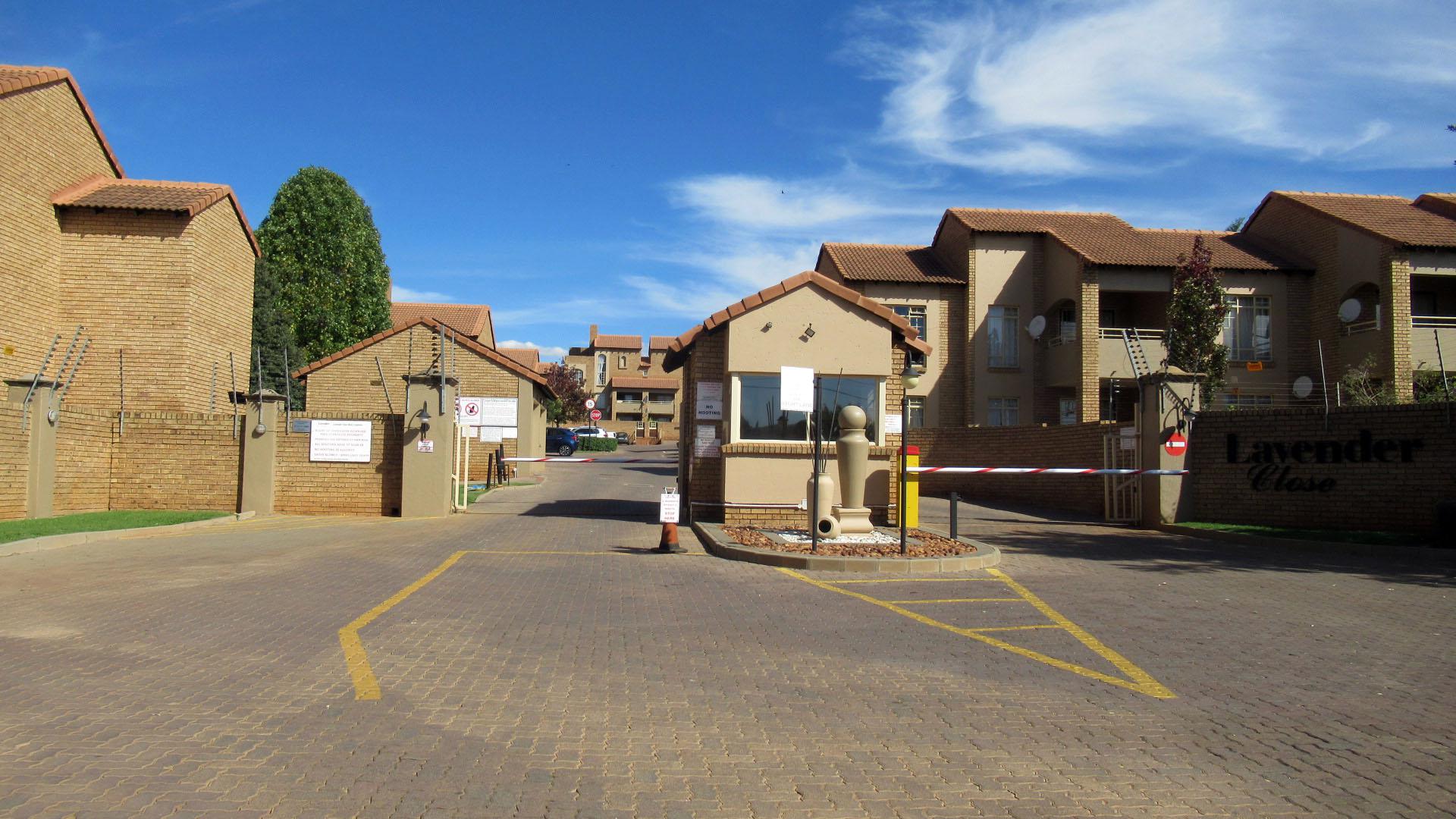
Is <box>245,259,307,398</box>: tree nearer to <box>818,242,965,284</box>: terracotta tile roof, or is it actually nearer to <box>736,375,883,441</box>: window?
<box>818,242,965,284</box>: terracotta tile roof

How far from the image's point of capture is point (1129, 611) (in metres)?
9.58

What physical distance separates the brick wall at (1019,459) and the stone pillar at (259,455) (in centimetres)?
1650

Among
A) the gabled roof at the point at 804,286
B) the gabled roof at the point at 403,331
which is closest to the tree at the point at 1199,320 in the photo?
the gabled roof at the point at 804,286

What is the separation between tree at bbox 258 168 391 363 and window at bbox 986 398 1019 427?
29.4m

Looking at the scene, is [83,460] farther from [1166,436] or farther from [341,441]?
[1166,436]

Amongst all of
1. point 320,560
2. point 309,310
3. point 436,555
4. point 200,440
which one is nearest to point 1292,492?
point 436,555

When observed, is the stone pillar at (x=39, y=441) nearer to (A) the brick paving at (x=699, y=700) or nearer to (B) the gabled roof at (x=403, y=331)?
(A) the brick paving at (x=699, y=700)

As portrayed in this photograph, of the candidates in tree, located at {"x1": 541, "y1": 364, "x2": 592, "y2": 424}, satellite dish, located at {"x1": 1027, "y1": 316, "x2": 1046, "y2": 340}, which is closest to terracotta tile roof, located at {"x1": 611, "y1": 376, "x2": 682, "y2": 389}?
tree, located at {"x1": 541, "y1": 364, "x2": 592, "y2": 424}

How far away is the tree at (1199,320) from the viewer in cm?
2858

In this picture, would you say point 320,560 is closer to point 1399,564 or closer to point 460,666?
point 460,666

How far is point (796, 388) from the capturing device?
1334cm

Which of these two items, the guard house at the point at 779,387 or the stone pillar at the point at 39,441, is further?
the guard house at the point at 779,387

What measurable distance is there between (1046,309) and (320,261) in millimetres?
32162

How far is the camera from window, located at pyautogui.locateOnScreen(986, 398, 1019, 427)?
3416 centimetres
